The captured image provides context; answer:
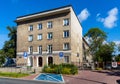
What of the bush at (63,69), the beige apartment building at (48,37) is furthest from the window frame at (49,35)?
the bush at (63,69)

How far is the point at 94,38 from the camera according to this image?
54375mm

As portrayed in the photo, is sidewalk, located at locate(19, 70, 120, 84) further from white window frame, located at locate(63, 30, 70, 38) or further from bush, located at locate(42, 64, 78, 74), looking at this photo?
white window frame, located at locate(63, 30, 70, 38)

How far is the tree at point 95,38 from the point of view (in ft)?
174

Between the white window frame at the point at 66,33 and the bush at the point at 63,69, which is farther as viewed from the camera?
the white window frame at the point at 66,33

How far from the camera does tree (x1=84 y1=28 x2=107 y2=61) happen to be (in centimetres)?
5307

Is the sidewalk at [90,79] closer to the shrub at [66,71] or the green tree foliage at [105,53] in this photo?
the shrub at [66,71]

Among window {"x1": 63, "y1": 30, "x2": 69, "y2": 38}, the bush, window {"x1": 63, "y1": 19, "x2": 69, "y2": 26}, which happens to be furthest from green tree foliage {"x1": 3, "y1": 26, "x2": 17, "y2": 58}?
the bush

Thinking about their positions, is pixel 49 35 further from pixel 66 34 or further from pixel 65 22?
pixel 65 22

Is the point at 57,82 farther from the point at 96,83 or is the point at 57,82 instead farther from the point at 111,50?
the point at 111,50

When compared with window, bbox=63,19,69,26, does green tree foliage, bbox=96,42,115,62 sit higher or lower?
lower

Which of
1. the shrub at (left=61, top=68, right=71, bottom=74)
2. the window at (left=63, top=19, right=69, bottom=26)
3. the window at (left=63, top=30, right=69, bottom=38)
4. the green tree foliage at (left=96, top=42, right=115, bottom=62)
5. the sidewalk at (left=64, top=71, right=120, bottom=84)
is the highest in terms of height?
the window at (left=63, top=19, right=69, bottom=26)

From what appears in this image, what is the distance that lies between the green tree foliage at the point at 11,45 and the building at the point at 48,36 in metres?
5.71

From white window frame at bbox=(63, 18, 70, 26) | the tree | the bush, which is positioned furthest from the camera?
the tree

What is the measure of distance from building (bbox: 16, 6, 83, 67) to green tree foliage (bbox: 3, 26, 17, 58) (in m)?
5.71
